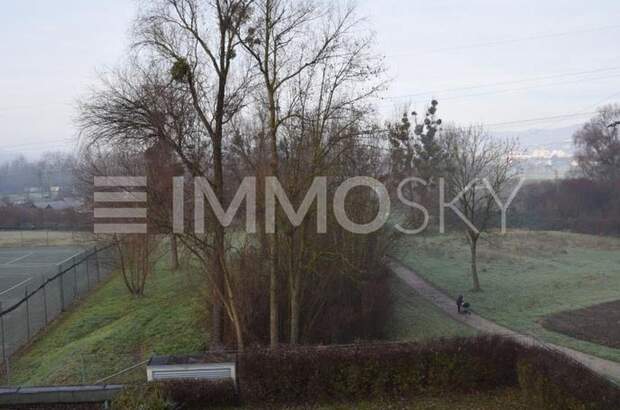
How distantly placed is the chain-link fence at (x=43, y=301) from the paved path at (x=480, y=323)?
12.0 metres

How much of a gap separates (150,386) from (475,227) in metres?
17.7

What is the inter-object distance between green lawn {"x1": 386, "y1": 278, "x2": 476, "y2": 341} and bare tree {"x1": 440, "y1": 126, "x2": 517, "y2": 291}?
5.50 m

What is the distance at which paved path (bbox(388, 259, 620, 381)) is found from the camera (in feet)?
37.0

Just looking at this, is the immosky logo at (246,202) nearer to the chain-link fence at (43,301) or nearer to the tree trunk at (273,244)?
the tree trunk at (273,244)

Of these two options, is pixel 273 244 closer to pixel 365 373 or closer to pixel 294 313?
pixel 294 313

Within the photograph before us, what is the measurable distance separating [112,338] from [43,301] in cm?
744

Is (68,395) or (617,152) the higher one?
(617,152)

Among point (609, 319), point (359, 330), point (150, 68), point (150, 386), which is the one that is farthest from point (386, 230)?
point (150, 386)

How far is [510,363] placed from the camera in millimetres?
9766

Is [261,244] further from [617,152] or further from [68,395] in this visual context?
[617,152]

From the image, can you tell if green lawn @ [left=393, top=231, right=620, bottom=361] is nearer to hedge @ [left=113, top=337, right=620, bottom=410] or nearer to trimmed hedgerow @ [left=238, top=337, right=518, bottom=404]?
hedge @ [left=113, top=337, right=620, bottom=410]

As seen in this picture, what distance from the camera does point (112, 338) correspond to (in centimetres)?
1440

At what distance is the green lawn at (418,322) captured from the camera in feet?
47.5

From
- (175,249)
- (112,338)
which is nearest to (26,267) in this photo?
(112,338)
